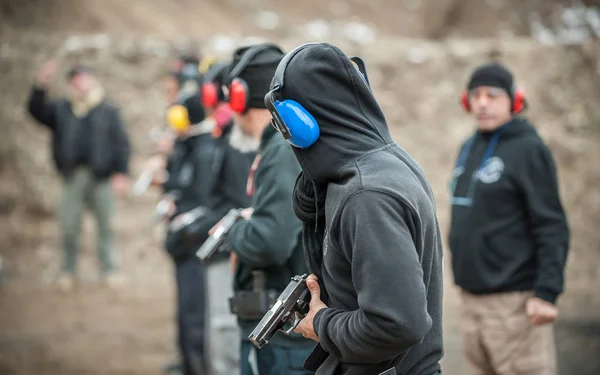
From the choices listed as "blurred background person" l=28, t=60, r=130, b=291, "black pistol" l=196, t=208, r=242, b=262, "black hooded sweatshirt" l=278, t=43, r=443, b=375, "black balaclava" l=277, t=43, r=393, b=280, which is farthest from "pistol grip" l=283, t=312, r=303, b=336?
"blurred background person" l=28, t=60, r=130, b=291

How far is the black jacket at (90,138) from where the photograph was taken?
10.5 metres

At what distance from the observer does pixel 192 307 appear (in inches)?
263

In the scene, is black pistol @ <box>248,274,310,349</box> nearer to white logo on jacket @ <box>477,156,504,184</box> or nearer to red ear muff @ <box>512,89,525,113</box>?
white logo on jacket @ <box>477,156,504,184</box>

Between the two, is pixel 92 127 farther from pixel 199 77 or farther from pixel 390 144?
pixel 390 144

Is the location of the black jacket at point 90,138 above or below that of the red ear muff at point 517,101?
below

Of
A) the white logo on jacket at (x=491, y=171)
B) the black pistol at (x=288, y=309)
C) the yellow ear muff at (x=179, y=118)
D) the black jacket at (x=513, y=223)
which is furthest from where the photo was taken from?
the yellow ear muff at (x=179, y=118)

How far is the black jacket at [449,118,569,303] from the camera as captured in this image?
471 cm

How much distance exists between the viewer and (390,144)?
2.77 m

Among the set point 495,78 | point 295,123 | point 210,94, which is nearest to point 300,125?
point 295,123

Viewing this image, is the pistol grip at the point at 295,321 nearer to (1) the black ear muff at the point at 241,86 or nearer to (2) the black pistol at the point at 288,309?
(2) the black pistol at the point at 288,309

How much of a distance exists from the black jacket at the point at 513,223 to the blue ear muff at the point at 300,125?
243 cm

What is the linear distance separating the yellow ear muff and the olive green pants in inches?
164

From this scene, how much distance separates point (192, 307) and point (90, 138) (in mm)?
4558

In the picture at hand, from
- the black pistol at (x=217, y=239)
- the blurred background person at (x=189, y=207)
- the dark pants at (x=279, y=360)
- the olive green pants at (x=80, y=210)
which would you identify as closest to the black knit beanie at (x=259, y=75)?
the black pistol at (x=217, y=239)
